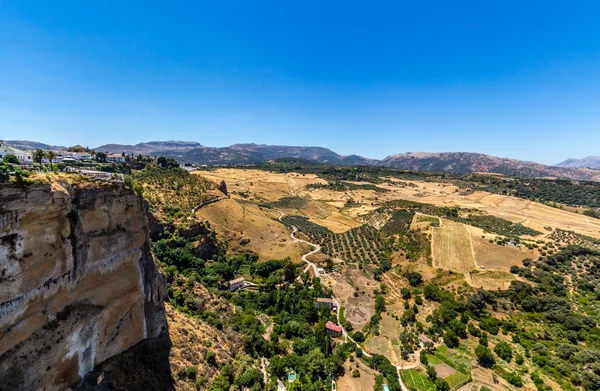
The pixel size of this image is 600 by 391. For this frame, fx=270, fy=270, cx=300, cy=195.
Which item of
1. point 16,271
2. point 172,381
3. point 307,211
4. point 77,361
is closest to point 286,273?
point 172,381

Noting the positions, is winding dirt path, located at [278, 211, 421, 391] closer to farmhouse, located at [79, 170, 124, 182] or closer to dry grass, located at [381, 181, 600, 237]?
farmhouse, located at [79, 170, 124, 182]

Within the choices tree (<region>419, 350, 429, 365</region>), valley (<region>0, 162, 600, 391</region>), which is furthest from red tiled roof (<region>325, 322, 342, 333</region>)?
tree (<region>419, 350, 429, 365</region>)

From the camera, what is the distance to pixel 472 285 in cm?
6269

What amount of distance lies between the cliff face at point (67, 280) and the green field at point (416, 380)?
38898 millimetres

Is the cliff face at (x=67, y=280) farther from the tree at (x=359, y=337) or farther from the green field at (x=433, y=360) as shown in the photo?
the green field at (x=433, y=360)

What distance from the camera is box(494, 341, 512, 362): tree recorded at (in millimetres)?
44469

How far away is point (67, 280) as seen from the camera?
885 inches

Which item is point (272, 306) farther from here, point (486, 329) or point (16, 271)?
point (16, 271)

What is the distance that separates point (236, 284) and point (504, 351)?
5276 cm

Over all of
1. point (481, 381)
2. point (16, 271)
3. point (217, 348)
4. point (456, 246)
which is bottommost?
point (481, 381)

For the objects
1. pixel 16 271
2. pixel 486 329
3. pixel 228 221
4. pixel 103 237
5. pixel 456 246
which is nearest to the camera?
pixel 16 271

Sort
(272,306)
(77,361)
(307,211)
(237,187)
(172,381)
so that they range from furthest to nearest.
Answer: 1. (237,187)
2. (307,211)
3. (272,306)
4. (172,381)
5. (77,361)

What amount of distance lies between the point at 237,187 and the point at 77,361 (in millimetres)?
145740

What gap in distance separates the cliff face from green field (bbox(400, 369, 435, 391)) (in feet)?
128
